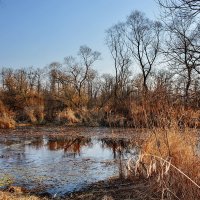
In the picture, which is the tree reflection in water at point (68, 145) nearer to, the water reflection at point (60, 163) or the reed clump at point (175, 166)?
the water reflection at point (60, 163)

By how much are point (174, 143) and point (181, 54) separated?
8.99 feet

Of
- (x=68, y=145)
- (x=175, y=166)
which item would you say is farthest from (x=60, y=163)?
(x=175, y=166)

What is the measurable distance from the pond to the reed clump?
1.05 m

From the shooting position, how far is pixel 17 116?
26.8 metres

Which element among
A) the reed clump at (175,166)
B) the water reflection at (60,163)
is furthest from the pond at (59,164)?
the reed clump at (175,166)

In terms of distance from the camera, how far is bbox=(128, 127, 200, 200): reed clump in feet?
16.5

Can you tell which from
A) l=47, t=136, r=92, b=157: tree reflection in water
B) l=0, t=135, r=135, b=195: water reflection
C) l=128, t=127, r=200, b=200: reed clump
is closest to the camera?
l=128, t=127, r=200, b=200: reed clump

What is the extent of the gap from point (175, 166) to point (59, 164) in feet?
15.1

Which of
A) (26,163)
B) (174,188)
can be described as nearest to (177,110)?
(174,188)

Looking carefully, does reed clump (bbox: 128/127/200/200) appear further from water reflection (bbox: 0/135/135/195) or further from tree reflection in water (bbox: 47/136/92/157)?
tree reflection in water (bbox: 47/136/92/157)

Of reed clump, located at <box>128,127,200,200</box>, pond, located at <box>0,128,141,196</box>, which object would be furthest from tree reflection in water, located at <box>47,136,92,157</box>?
reed clump, located at <box>128,127,200,200</box>

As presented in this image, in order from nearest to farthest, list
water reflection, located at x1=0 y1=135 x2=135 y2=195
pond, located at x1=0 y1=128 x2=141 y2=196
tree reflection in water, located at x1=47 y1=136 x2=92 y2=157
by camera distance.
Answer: pond, located at x1=0 y1=128 x2=141 y2=196 < water reflection, located at x1=0 y1=135 x2=135 y2=195 < tree reflection in water, located at x1=47 y1=136 x2=92 y2=157

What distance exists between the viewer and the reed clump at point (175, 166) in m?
5.02

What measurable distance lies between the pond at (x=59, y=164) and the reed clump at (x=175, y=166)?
105 centimetres
